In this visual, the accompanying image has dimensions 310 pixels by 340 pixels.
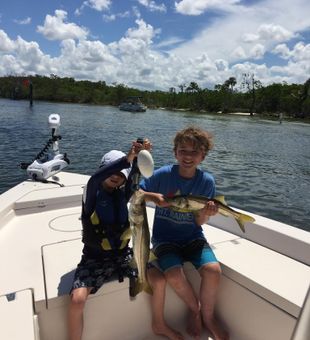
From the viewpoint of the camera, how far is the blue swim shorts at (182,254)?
2.49m

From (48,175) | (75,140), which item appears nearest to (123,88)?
(75,140)

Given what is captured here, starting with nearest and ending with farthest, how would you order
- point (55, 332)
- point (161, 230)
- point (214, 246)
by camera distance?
point (55, 332) → point (161, 230) → point (214, 246)

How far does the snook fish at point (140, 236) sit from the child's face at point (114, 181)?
42 cm

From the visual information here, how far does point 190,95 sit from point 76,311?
98.8 m

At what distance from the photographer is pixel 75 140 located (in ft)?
71.7

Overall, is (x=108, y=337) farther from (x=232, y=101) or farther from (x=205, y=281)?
(x=232, y=101)

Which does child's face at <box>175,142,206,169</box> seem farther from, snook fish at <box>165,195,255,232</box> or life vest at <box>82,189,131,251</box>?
life vest at <box>82,189,131,251</box>

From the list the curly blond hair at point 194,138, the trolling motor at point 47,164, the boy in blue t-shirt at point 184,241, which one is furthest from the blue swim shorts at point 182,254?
the trolling motor at point 47,164

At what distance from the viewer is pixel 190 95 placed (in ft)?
320

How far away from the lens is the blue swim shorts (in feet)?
8.18

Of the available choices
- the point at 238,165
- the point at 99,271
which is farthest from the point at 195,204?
the point at 238,165

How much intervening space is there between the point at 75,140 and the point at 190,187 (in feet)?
65.6

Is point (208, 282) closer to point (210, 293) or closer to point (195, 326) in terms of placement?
point (210, 293)

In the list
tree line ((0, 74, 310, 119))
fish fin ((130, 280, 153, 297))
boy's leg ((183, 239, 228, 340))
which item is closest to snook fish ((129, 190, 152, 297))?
fish fin ((130, 280, 153, 297))
